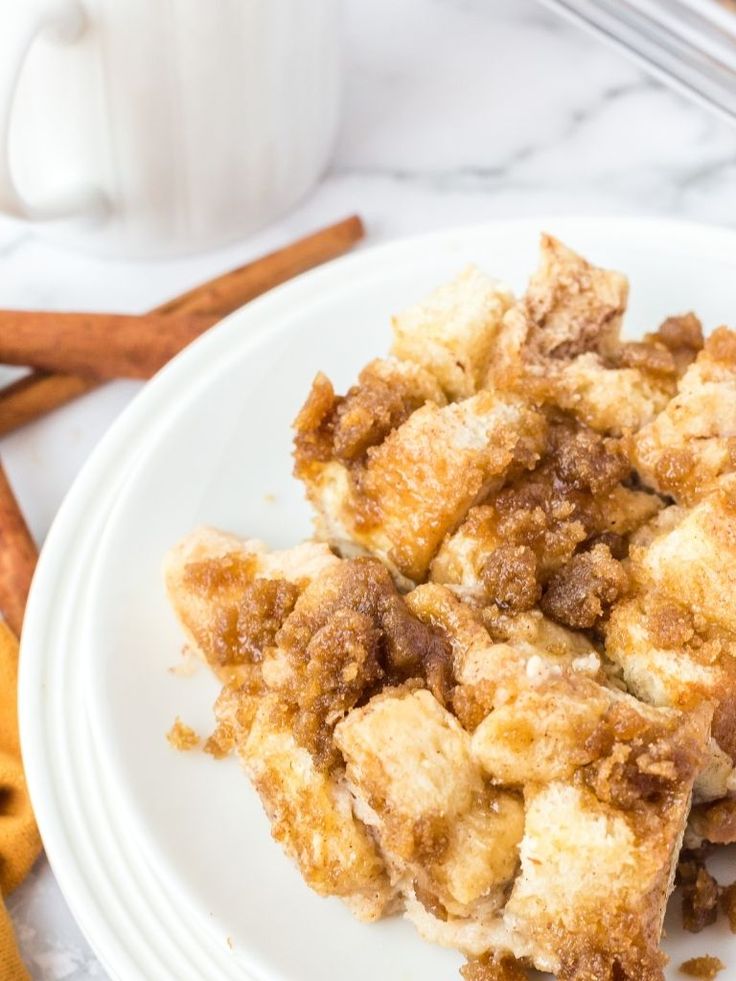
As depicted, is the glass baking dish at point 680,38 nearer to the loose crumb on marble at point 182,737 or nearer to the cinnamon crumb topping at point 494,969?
the loose crumb on marble at point 182,737

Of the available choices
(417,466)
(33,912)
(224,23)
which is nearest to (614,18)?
(224,23)

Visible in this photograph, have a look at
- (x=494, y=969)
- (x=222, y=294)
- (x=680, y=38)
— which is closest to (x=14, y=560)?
(x=222, y=294)

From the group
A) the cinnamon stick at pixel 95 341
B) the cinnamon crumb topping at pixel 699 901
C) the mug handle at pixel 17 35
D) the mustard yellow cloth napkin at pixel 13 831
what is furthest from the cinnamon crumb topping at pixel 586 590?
the mug handle at pixel 17 35

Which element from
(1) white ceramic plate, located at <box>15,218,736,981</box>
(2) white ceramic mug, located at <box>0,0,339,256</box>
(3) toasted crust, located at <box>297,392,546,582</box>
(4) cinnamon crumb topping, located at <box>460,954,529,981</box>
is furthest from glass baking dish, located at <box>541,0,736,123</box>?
(4) cinnamon crumb topping, located at <box>460,954,529,981</box>

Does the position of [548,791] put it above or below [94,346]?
above

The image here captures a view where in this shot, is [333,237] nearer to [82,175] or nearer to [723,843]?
[82,175]
